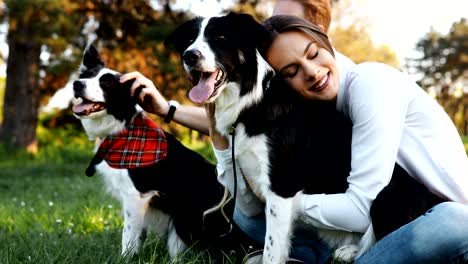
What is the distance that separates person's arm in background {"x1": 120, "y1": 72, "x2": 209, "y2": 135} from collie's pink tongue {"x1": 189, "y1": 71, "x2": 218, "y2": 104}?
76cm

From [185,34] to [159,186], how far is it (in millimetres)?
1071

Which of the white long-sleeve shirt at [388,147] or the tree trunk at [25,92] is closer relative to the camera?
the white long-sleeve shirt at [388,147]

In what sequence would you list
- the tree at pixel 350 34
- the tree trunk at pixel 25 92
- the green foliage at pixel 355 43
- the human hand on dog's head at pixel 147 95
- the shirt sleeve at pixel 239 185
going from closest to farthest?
the shirt sleeve at pixel 239 185
the human hand on dog's head at pixel 147 95
the tree trunk at pixel 25 92
the tree at pixel 350 34
the green foliage at pixel 355 43

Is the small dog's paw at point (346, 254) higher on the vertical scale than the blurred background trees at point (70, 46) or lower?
higher

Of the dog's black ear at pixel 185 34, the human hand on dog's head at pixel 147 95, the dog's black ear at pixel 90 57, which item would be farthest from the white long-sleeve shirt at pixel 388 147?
the dog's black ear at pixel 90 57

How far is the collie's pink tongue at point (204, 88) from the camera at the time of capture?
249 centimetres

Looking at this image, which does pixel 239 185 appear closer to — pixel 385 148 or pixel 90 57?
pixel 385 148

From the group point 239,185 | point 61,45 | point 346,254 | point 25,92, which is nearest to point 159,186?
point 239,185

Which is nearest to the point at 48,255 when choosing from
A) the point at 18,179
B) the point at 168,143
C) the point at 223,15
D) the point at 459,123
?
the point at 168,143

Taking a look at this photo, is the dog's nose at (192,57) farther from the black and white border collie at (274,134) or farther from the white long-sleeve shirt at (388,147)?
the white long-sleeve shirt at (388,147)

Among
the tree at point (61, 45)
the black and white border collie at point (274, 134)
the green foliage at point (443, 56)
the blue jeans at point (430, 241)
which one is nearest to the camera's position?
the blue jeans at point (430, 241)

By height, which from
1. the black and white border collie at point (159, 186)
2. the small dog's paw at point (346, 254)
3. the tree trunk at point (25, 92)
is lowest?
the tree trunk at point (25, 92)

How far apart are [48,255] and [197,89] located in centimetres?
124

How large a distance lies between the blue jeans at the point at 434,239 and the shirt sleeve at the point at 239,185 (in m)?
0.85
